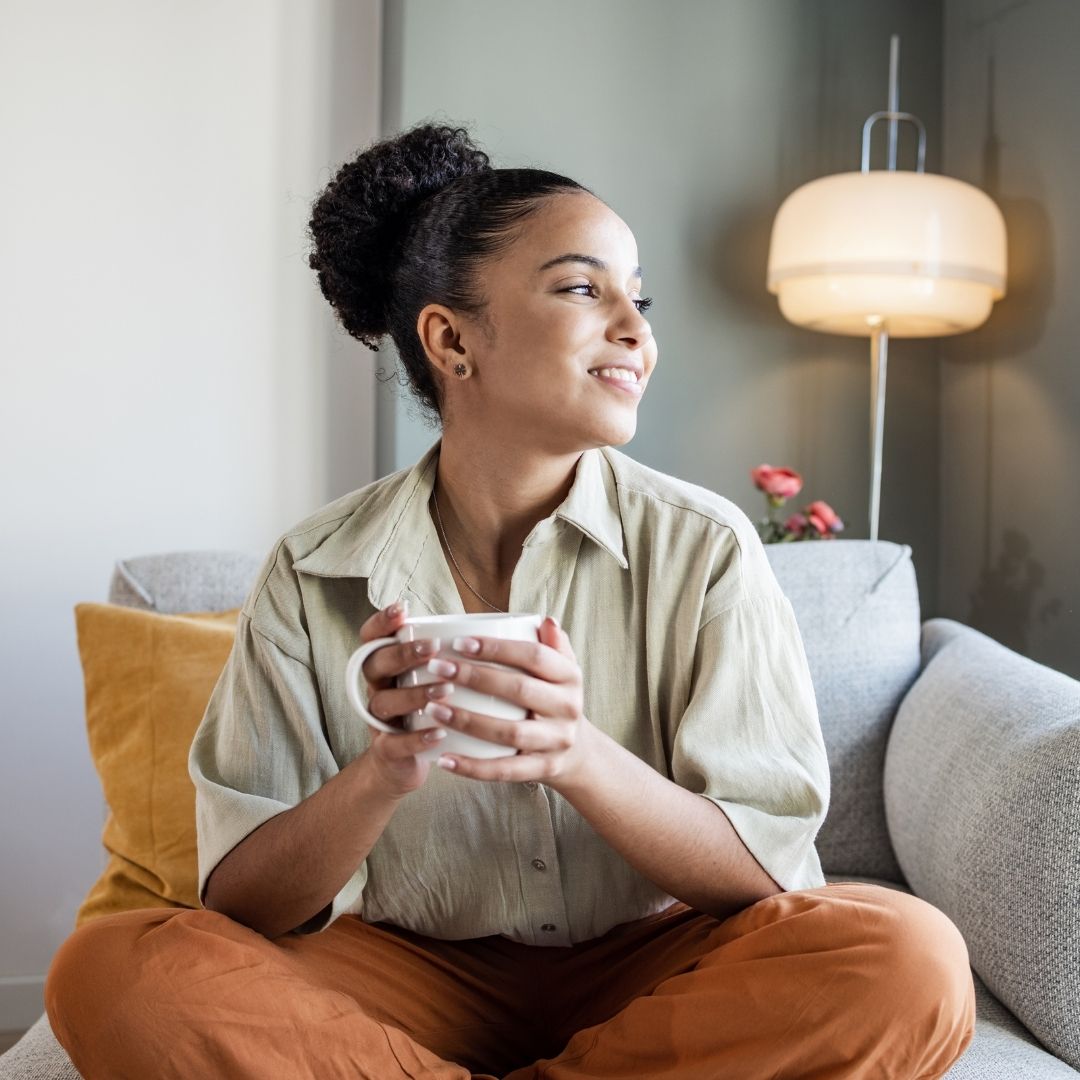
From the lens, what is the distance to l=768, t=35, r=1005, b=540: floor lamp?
7.51ft

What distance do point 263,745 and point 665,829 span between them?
0.41 metres

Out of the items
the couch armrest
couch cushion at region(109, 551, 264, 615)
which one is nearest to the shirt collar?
the couch armrest

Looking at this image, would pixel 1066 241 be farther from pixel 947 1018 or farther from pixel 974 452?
pixel 947 1018

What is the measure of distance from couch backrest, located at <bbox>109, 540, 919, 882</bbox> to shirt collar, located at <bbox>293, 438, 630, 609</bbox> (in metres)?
0.54

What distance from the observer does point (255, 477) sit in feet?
8.01

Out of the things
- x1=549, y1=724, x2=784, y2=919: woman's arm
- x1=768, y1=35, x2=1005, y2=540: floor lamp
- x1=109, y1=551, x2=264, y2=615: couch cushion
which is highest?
x1=768, y1=35, x2=1005, y2=540: floor lamp

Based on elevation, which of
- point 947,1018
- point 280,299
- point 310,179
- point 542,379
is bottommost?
point 947,1018

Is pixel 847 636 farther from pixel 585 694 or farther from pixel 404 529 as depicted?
pixel 404 529

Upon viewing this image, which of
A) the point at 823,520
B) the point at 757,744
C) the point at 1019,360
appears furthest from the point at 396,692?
the point at 1019,360

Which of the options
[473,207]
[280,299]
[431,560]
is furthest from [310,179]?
[431,560]

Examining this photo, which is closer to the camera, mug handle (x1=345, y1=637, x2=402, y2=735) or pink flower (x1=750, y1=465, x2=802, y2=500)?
mug handle (x1=345, y1=637, x2=402, y2=735)

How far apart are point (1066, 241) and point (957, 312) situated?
Answer: 10.4 inches

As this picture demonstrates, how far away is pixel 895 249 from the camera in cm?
229

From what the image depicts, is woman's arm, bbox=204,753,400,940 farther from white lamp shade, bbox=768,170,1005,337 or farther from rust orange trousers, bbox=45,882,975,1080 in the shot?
white lamp shade, bbox=768,170,1005,337
